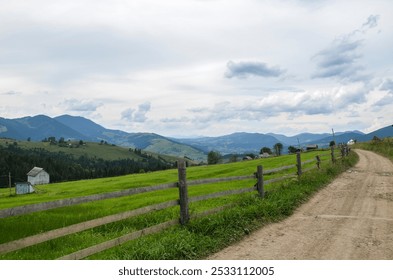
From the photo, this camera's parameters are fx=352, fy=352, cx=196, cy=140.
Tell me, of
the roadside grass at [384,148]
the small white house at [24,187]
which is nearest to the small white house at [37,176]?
the small white house at [24,187]

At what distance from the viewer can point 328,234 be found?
9.91 m

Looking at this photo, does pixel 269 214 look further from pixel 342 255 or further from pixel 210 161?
pixel 210 161

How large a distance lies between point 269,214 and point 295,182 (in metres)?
7.49

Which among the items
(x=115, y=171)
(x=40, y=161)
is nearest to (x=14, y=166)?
(x=40, y=161)

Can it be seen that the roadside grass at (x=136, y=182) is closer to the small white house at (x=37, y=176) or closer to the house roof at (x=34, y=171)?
the small white house at (x=37, y=176)

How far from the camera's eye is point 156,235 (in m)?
9.16

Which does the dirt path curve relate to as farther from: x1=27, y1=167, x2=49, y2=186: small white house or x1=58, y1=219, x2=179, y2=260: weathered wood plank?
x1=27, y1=167, x2=49, y2=186: small white house

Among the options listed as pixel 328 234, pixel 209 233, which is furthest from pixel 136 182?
pixel 328 234

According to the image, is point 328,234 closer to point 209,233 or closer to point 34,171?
point 209,233
